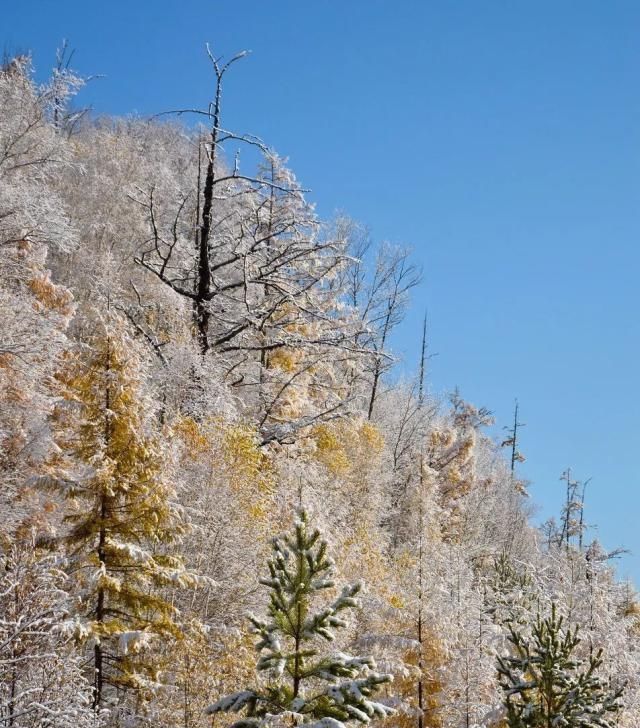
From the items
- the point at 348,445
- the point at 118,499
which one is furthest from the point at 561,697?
the point at 348,445

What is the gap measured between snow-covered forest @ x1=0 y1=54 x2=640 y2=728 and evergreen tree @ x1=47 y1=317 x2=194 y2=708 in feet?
0.15

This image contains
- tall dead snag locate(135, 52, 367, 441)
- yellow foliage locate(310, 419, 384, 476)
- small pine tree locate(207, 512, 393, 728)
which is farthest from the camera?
yellow foliage locate(310, 419, 384, 476)

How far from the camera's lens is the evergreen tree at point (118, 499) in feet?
41.4

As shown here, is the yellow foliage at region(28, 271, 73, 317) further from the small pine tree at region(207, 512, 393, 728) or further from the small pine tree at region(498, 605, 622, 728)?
the small pine tree at region(498, 605, 622, 728)

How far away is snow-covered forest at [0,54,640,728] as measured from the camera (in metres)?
10.6

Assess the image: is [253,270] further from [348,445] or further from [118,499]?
[348,445]

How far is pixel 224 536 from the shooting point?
57.8 feet

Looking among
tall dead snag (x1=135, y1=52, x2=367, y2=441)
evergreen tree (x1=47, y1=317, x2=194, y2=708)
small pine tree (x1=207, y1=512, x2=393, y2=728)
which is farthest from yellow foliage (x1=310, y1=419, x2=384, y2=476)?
small pine tree (x1=207, y1=512, x2=393, y2=728)

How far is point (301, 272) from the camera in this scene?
65.4 ft

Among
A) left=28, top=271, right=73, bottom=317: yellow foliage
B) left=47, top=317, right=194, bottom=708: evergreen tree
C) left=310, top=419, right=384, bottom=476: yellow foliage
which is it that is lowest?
left=47, top=317, right=194, bottom=708: evergreen tree

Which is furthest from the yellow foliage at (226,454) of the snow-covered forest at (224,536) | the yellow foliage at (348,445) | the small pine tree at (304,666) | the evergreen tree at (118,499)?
the yellow foliage at (348,445)

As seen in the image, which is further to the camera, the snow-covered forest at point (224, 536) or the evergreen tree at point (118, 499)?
the evergreen tree at point (118, 499)

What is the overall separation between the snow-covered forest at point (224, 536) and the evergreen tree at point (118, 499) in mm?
45

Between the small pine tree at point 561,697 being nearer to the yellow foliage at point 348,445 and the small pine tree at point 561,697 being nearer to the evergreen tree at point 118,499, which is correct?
the evergreen tree at point 118,499
